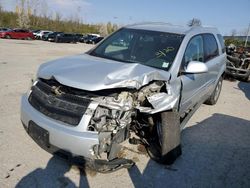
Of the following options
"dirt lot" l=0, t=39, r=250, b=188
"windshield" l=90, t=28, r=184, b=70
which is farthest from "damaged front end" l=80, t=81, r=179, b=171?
"windshield" l=90, t=28, r=184, b=70

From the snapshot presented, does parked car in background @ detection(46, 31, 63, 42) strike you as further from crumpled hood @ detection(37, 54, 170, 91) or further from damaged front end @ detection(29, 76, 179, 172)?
damaged front end @ detection(29, 76, 179, 172)

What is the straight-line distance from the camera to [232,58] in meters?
10.9

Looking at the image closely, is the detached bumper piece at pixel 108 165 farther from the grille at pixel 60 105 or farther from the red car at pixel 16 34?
the red car at pixel 16 34

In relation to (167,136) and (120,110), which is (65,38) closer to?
(167,136)

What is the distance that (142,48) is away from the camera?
13.3 ft

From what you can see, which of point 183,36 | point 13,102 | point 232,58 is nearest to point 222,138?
point 183,36

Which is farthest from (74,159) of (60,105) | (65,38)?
(65,38)

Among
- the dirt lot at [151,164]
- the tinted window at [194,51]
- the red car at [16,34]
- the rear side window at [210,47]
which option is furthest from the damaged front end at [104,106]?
the red car at [16,34]

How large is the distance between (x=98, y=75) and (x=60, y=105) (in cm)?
57

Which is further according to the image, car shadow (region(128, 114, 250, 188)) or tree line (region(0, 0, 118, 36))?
tree line (region(0, 0, 118, 36))

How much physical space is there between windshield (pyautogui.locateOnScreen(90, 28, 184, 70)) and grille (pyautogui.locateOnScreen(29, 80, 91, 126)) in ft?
4.14

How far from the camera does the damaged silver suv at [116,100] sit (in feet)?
8.96

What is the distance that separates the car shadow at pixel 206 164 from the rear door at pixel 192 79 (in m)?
0.66

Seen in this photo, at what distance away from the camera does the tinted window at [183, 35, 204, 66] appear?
3.97 meters
